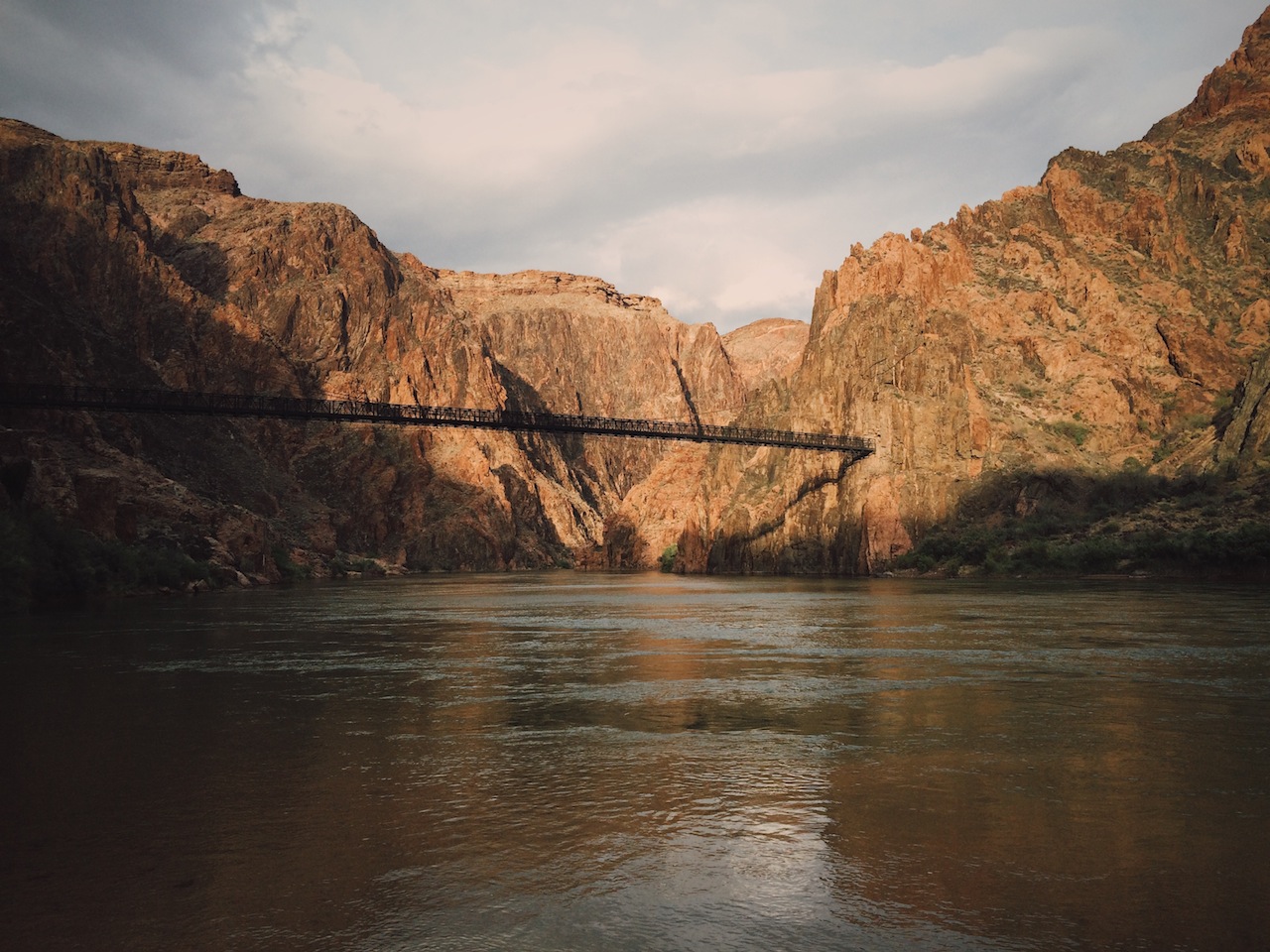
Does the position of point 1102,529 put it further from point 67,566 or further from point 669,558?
point 669,558

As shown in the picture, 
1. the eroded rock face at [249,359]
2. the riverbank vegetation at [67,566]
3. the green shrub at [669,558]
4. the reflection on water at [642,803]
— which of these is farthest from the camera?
the green shrub at [669,558]

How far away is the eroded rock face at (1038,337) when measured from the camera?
299 ft

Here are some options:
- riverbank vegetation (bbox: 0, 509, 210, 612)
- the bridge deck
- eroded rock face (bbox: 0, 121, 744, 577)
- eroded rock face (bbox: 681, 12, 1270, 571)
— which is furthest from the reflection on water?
eroded rock face (bbox: 681, 12, 1270, 571)

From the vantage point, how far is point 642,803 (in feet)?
32.1

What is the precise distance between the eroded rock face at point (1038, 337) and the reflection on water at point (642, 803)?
2887 inches

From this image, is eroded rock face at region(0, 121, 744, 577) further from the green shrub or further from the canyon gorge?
the green shrub

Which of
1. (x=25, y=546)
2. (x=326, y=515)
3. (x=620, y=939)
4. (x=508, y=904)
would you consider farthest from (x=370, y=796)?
(x=326, y=515)

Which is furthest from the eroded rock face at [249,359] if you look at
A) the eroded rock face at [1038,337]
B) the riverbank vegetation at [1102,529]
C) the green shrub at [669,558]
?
the riverbank vegetation at [1102,529]

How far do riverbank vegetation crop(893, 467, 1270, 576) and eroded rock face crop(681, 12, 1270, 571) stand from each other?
10.2 ft

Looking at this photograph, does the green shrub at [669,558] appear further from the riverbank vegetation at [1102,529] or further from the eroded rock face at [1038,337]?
the riverbank vegetation at [1102,529]

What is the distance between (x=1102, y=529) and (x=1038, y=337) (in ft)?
95.7

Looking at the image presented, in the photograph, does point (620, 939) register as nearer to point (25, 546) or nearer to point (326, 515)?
point (25, 546)

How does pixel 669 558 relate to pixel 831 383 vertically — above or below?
below

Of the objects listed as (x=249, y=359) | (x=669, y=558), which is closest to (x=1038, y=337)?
(x=669, y=558)
